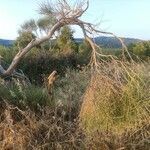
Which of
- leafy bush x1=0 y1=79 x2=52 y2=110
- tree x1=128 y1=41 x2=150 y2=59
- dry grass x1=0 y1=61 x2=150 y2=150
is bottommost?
tree x1=128 y1=41 x2=150 y2=59

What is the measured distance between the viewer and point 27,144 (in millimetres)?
10445

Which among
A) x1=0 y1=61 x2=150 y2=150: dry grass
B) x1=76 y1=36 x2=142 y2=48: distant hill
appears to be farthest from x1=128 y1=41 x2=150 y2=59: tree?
x1=0 y1=61 x2=150 y2=150: dry grass

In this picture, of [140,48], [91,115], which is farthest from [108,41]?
[140,48]

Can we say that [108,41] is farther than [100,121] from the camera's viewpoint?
Yes

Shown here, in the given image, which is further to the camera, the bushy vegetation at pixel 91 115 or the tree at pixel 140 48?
the tree at pixel 140 48

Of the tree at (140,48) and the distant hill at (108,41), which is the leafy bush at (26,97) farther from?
the tree at (140,48)

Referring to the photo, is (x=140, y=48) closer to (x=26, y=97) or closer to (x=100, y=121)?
(x=26, y=97)

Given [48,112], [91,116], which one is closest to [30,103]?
[48,112]

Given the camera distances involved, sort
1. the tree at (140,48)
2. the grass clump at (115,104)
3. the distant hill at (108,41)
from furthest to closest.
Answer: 1. the tree at (140,48)
2. the distant hill at (108,41)
3. the grass clump at (115,104)

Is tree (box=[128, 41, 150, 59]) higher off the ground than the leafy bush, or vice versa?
the leafy bush

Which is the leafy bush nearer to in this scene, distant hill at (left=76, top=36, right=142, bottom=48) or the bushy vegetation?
the bushy vegetation

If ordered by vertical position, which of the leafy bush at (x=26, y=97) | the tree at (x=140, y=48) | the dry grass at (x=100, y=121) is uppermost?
the leafy bush at (x=26, y=97)

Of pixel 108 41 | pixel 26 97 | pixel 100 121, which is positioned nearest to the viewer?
pixel 100 121

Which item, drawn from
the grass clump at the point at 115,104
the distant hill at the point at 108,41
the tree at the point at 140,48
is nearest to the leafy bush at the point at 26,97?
the grass clump at the point at 115,104
